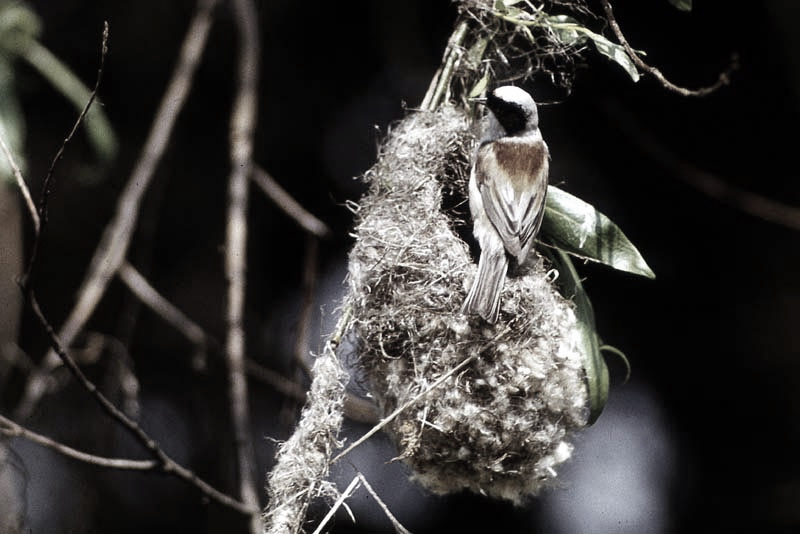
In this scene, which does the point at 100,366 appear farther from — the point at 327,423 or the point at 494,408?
the point at 494,408

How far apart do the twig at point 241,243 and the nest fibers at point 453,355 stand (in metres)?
0.34

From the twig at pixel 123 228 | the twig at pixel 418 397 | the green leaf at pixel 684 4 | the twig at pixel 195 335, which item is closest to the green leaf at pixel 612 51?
the green leaf at pixel 684 4

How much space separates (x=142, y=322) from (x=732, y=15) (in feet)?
10.0

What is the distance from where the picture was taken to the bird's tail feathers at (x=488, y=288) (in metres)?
2.02

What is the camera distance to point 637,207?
3.96 meters

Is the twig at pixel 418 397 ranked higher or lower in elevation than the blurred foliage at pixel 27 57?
lower

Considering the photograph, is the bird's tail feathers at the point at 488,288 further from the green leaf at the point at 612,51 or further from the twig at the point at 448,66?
the green leaf at the point at 612,51

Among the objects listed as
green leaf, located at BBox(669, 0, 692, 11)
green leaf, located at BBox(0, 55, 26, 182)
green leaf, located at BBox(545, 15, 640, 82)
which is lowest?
green leaf, located at BBox(0, 55, 26, 182)

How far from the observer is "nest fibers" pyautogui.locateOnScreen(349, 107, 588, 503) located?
202cm

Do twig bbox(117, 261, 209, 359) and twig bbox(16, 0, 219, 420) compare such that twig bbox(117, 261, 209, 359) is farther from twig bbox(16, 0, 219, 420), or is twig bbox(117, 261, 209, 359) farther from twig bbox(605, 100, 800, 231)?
twig bbox(605, 100, 800, 231)

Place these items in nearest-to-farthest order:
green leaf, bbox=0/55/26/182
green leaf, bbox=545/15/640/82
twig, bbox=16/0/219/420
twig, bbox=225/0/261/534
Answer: green leaf, bbox=545/15/640/82
twig, bbox=225/0/261/534
green leaf, bbox=0/55/26/182
twig, bbox=16/0/219/420

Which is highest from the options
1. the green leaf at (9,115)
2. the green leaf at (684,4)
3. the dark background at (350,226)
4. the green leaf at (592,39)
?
the green leaf at (684,4)

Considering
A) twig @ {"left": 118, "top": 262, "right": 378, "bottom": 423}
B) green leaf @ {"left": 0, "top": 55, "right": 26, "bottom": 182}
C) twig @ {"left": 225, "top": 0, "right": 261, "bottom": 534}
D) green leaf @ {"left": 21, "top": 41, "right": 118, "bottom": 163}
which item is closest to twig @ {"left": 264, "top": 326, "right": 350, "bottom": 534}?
twig @ {"left": 225, "top": 0, "right": 261, "bottom": 534}

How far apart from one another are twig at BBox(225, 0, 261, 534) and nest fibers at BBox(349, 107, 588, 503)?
13.5 inches
